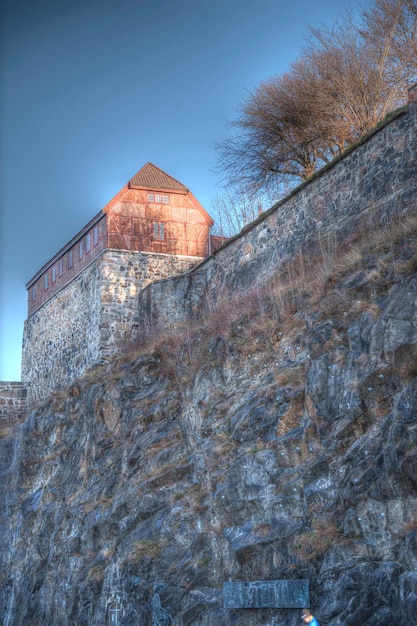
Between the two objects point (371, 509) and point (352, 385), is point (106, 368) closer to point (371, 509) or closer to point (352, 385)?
point (352, 385)

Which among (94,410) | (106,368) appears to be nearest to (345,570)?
(94,410)

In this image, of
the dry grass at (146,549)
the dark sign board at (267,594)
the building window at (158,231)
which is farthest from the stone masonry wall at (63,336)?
the dark sign board at (267,594)

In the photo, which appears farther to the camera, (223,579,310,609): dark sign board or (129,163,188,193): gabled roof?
(129,163,188,193): gabled roof

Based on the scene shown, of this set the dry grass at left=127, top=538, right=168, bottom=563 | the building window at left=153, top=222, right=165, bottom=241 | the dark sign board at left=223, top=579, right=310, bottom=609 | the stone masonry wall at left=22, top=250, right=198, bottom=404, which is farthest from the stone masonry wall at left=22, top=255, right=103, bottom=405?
the dark sign board at left=223, top=579, right=310, bottom=609

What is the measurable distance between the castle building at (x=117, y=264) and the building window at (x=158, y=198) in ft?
0.12

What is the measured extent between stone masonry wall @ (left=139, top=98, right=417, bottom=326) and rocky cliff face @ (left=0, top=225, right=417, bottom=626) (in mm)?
1248

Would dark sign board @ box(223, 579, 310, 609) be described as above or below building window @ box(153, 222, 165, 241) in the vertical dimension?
below

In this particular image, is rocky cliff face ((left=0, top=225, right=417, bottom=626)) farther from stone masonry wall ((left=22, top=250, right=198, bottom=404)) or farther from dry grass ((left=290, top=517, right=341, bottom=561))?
stone masonry wall ((left=22, top=250, right=198, bottom=404))

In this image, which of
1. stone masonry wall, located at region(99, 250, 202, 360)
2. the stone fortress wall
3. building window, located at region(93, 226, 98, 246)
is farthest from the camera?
building window, located at region(93, 226, 98, 246)

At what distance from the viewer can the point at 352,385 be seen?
45.9ft

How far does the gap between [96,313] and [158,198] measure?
16.1 ft

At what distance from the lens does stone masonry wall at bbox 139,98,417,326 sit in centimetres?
1767

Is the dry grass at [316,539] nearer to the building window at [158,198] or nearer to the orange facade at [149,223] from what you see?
the orange facade at [149,223]

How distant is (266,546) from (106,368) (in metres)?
12.1
